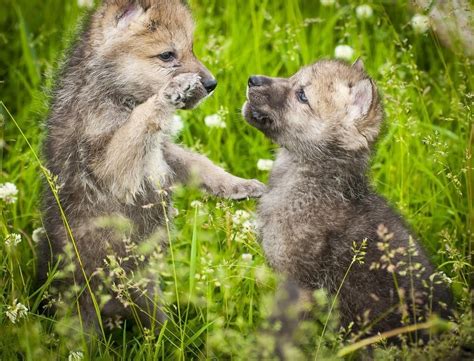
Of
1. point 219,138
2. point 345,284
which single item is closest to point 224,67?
point 219,138

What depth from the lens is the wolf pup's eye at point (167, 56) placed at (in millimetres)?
4277

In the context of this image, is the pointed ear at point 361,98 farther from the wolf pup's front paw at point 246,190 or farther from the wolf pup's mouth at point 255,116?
the wolf pup's front paw at point 246,190

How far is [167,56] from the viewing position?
4.29 metres

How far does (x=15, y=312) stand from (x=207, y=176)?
137cm

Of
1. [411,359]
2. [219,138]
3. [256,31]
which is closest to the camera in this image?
[411,359]

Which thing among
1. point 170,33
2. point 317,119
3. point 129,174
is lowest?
point 129,174

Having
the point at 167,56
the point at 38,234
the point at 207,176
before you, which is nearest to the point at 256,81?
the point at 167,56

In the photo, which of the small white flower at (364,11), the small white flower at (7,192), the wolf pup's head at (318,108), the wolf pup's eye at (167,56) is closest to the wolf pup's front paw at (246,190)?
the wolf pup's head at (318,108)

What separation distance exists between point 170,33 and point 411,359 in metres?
2.06

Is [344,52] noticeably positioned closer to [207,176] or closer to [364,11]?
[364,11]

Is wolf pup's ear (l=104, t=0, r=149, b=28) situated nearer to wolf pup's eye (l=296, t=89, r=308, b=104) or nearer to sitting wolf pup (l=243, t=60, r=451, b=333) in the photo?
sitting wolf pup (l=243, t=60, r=451, b=333)

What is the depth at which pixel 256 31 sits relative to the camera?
19.5ft

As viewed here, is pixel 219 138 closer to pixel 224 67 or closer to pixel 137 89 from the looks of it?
pixel 224 67

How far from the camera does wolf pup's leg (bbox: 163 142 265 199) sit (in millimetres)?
4539
